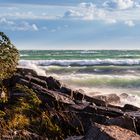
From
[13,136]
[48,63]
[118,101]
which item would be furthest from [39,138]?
[48,63]

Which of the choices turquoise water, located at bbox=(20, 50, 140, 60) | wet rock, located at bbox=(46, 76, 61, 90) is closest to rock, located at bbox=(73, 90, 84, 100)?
wet rock, located at bbox=(46, 76, 61, 90)

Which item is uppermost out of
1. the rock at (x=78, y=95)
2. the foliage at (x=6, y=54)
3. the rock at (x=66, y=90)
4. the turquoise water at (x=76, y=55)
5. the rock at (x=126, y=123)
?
the foliage at (x=6, y=54)

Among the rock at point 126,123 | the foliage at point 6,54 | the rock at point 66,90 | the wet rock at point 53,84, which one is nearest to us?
the rock at point 126,123

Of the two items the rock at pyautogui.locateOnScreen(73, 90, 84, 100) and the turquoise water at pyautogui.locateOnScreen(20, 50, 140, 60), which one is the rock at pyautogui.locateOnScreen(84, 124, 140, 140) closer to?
the rock at pyautogui.locateOnScreen(73, 90, 84, 100)

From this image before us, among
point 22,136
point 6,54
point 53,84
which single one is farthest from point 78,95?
point 22,136

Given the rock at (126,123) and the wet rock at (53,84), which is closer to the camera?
the rock at (126,123)

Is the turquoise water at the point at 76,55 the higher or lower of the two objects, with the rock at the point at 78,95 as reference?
lower

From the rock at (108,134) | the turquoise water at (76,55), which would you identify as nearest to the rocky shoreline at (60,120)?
the rock at (108,134)

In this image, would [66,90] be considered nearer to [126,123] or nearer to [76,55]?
[126,123]

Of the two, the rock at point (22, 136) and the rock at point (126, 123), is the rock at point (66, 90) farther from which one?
the rock at point (126, 123)

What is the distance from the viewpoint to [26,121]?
32.3 feet

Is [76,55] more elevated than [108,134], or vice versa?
[108,134]

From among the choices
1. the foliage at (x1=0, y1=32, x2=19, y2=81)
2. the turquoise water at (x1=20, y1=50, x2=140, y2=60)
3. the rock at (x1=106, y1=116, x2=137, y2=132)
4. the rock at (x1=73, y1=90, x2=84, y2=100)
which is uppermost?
the foliage at (x1=0, y1=32, x2=19, y2=81)

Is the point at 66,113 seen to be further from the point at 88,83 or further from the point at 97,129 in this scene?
the point at 88,83
